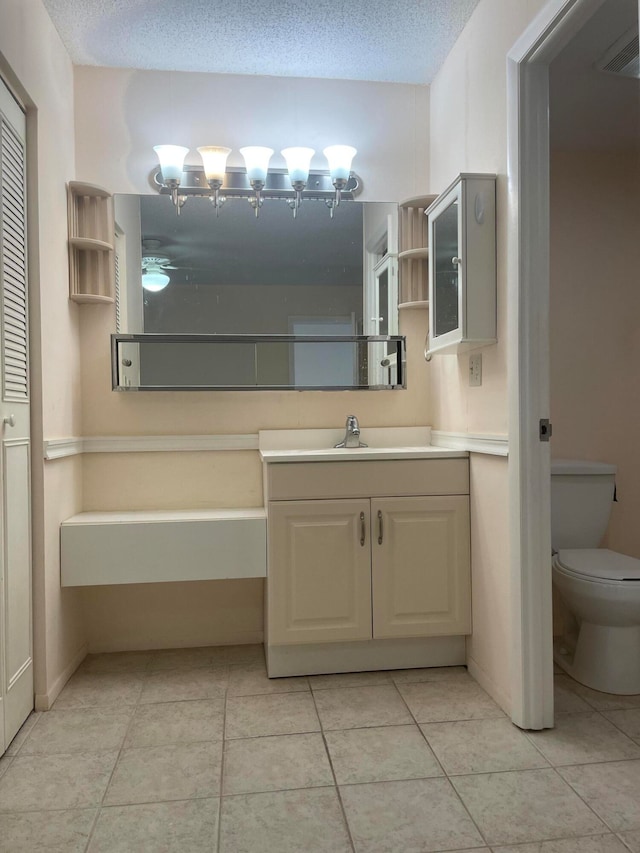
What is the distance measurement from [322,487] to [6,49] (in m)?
1.70

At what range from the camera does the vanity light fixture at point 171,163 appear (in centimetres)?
264

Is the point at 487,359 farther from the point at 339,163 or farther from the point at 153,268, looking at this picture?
the point at 153,268

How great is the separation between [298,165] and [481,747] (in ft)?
7.48

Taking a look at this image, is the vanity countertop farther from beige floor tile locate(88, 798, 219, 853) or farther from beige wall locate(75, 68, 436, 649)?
beige floor tile locate(88, 798, 219, 853)

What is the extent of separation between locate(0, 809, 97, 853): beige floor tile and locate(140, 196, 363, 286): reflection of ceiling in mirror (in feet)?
6.35

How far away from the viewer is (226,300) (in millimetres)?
2748

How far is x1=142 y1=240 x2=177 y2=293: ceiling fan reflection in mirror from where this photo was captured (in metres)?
2.71

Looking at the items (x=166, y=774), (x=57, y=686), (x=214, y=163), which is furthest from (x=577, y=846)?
(x=214, y=163)

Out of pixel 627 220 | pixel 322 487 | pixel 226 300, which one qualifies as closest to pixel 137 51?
pixel 226 300

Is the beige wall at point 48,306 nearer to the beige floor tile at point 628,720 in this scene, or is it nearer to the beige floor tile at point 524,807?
the beige floor tile at point 524,807

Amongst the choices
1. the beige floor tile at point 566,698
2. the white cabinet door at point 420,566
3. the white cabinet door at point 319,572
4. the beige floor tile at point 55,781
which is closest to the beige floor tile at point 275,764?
the beige floor tile at point 55,781

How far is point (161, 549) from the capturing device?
245 cm

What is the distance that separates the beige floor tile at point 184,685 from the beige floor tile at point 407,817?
2.57 ft

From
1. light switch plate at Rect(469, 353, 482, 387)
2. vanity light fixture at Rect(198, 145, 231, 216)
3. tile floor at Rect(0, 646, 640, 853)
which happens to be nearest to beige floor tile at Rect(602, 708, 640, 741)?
tile floor at Rect(0, 646, 640, 853)
